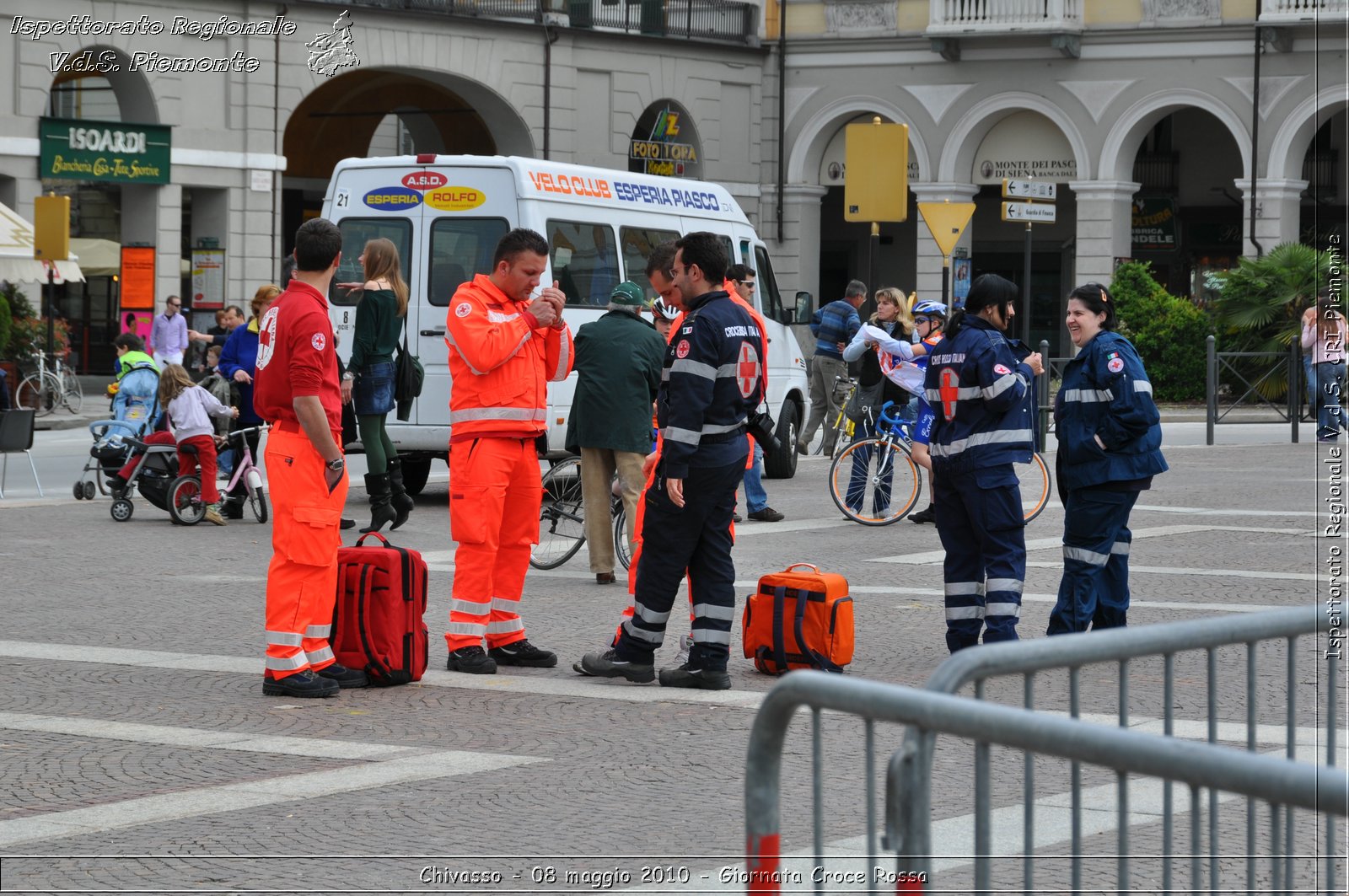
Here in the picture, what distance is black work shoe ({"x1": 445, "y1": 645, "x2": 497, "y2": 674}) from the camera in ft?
27.5

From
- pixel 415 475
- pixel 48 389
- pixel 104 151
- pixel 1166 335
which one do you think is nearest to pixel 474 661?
pixel 415 475

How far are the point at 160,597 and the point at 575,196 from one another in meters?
6.77

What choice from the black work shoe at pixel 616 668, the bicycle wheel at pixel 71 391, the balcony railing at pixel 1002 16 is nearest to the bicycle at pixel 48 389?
the bicycle wheel at pixel 71 391

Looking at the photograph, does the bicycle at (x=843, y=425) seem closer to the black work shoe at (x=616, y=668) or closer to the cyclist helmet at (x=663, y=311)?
the cyclist helmet at (x=663, y=311)

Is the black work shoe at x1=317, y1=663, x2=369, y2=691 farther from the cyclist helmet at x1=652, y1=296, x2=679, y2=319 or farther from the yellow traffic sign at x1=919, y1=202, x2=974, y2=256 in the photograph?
the yellow traffic sign at x1=919, y1=202, x2=974, y2=256

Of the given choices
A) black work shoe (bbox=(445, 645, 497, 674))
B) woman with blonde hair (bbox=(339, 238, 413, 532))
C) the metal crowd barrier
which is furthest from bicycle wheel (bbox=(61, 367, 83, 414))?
the metal crowd barrier

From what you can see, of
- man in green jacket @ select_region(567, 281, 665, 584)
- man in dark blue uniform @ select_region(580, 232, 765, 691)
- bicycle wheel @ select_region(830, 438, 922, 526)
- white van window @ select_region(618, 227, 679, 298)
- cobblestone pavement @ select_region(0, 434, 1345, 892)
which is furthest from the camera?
white van window @ select_region(618, 227, 679, 298)

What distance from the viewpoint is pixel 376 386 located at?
13.8 m

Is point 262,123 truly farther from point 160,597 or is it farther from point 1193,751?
point 1193,751

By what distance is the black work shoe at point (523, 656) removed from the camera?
856 cm

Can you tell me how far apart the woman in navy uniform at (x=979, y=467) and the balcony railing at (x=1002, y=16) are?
31.1 m

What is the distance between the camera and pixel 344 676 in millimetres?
8023

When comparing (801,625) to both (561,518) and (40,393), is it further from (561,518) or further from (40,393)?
(40,393)

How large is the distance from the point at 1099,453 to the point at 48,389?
2224 cm
